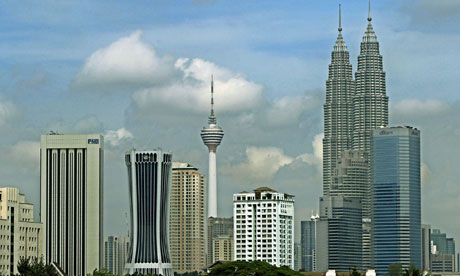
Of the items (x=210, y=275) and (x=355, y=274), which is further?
(x=210, y=275)

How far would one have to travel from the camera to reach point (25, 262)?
19225 cm

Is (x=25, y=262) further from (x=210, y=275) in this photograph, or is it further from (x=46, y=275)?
(x=210, y=275)

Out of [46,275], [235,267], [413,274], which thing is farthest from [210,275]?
[413,274]

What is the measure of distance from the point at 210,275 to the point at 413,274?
53.7m

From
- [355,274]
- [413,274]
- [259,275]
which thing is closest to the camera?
[413,274]

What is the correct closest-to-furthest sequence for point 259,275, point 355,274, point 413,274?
point 413,274 < point 355,274 < point 259,275

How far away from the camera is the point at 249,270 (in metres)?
185

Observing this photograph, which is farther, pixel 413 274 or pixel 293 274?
pixel 293 274

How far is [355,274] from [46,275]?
56452mm

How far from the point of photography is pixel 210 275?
188 meters

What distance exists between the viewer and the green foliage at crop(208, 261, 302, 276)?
603ft

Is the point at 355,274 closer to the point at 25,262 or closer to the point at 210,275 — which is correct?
the point at 210,275

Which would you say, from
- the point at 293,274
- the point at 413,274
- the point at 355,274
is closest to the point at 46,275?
the point at 293,274

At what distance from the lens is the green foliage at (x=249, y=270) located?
18388 cm
